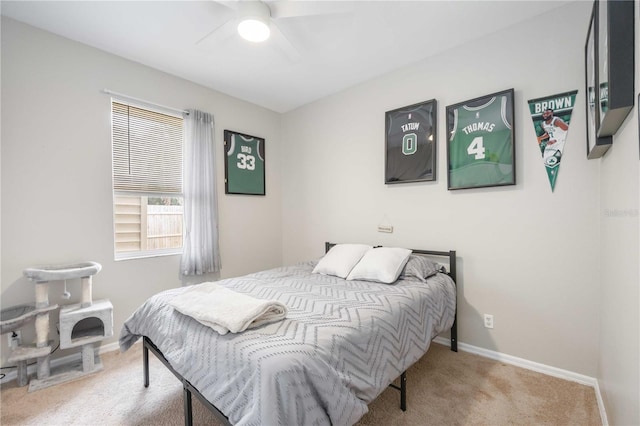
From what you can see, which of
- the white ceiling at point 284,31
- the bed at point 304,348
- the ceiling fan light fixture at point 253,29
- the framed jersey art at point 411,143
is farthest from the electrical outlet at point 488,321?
the ceiling fan light fixture at point 253,29

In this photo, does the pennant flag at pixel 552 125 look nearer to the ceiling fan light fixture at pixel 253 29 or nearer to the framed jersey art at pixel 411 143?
the framed jersey art at pixel 411 143

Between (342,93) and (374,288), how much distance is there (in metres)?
2.43

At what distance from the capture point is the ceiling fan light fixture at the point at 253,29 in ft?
6.22

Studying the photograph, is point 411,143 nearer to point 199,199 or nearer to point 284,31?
point 284,31

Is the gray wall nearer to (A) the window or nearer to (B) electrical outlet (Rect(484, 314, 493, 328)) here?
(B) electrical outlet (Rect(484, 314, 493, 328))

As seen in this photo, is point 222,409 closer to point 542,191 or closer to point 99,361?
point 99,361

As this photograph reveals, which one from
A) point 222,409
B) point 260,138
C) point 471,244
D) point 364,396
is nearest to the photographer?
point 222,409

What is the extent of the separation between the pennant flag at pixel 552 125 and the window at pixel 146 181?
3.38 metres

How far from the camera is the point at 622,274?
1274 mm

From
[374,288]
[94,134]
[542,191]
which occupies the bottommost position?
[374,288]

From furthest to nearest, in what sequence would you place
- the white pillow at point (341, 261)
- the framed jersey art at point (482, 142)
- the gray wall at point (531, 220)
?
1. the white pillow at point (341, 261)
2. the framed jersey art at point (482, 142)
3. the gray wall at point (531, 220)

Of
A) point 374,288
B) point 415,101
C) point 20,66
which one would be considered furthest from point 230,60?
point 374,288

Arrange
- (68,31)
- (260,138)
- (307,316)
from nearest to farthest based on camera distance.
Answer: (307,316)
(68,31)
(260,138)

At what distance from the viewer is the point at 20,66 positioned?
2.16 meters
